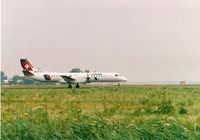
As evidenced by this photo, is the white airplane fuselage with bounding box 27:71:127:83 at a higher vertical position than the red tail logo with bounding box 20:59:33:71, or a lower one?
lower

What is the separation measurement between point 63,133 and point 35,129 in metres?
0.82

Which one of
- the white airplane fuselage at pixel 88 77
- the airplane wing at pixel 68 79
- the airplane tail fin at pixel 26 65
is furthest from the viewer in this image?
the airplane tail fin at pixel 26 65

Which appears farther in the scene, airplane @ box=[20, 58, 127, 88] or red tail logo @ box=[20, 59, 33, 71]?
red tail logo @ box=[20, 59, 33, 71]

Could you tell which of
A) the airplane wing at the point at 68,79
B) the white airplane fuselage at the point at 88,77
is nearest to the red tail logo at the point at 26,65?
the white airplane fuselage at the point at 88,77

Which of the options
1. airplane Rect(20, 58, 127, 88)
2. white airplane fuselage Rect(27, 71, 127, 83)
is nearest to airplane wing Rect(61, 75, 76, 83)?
airplane Rect(20, 58, 127, 88)

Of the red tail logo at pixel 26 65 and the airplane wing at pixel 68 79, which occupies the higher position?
the red tail logo at pixel 26 65

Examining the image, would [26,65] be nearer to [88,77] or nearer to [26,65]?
[26,65]

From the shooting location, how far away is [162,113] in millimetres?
20359

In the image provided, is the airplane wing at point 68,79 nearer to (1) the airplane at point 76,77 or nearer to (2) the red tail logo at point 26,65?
(1) the airplane at point 76,77

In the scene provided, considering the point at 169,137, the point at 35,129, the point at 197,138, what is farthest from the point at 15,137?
the point at 197,138

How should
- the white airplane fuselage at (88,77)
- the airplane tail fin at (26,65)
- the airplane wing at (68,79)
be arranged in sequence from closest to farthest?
the airplane wing at (68,79), the white airplane fuselage at (88,77), the airplane tail fin at (26,65)

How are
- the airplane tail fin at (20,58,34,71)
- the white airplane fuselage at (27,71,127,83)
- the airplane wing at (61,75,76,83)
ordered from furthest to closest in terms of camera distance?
the airplane tail fin at (20,58,34,71), the white airplane fuselage at (27,71,127,83), the airplane wing at (61,75,76,83)

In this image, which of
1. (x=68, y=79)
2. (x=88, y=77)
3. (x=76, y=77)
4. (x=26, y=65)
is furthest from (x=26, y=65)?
(x=88, y=77)

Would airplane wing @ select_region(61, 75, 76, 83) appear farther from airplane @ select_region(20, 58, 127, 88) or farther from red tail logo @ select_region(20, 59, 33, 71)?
red tail logo @ select_region(20, 59, 33, 71)
